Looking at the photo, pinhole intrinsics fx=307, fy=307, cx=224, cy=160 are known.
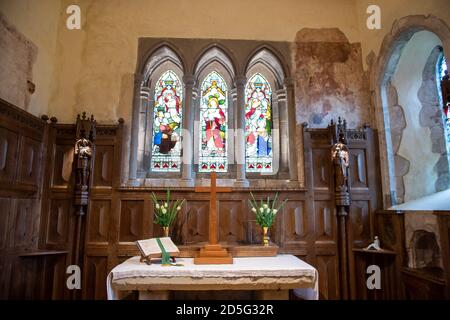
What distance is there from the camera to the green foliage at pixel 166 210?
4691 millimetres

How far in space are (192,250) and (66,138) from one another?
300 cm

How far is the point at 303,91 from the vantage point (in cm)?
573

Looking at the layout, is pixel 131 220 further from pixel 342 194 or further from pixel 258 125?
pixel 342 194

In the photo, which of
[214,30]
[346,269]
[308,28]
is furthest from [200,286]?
[308,28]

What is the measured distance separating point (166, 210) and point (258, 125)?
2.46 metres

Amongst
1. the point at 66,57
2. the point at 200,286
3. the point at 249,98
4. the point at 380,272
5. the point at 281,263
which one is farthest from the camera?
the point at 249,98

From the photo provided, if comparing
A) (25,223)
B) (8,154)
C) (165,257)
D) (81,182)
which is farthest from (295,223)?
(8,154)

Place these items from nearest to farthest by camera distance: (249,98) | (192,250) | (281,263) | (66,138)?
(281,263), (192,250), (66,138), (249,98)

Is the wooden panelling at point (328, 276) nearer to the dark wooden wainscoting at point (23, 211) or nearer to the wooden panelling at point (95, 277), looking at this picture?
the wooden panelling at point (95, 277)

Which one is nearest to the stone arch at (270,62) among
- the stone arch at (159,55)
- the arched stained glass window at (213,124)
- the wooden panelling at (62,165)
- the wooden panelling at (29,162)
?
the arched stained glass window at (213,124)

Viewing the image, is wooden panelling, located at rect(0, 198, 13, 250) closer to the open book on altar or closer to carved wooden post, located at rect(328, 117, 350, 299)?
the open book on altar

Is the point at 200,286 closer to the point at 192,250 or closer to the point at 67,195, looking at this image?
the point at 192,250

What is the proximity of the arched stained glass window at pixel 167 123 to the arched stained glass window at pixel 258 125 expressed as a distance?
132 centimetres

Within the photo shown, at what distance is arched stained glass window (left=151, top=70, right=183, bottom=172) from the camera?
579 cm
